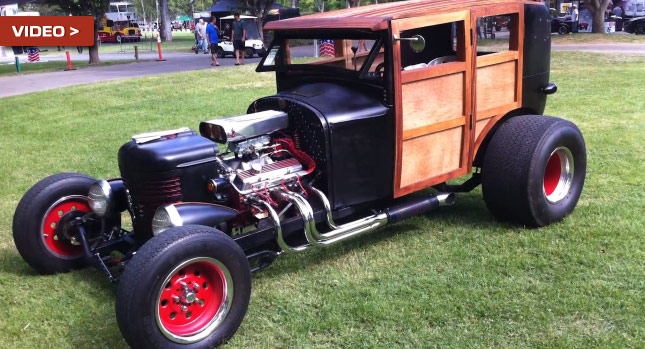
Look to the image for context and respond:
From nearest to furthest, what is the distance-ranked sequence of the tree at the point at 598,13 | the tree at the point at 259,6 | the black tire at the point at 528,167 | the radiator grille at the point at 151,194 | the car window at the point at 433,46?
the radiator grille at the point at 151,194, the black tire at the point at 528,167, the car window at the point at 433,46, the tree at the point at 598,13, the tree at the point at 259,6

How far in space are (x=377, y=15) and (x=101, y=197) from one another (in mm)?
2264

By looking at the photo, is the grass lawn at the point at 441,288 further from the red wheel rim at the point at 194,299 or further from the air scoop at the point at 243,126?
the air scoop at the point at 243,126

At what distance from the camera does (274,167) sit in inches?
160

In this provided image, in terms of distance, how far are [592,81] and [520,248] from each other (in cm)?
899

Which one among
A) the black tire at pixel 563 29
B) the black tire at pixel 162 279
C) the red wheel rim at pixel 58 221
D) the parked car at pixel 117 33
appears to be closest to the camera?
the black tire at pixel 162 279

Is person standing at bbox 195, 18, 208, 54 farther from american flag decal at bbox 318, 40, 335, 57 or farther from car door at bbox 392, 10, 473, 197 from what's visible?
Result: car door at bbox 392, 10, 473, 197

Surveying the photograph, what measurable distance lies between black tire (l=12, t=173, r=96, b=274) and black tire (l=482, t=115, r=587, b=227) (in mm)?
3137

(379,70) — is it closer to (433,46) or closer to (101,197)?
(433,46)

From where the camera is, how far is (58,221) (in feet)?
13.8

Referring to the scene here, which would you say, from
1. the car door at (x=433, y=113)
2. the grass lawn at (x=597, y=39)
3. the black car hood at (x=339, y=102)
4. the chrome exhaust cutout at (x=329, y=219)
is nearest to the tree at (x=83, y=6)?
the grass lawn at (x=597, y=39)

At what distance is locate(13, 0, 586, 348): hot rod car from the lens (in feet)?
10.8

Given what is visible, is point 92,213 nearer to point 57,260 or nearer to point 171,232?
point 57,260

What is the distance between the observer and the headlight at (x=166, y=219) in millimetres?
3441

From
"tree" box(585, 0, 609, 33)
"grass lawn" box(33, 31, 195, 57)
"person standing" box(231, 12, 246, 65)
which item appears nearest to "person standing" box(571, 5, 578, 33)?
"tree" box(585, 0, 609, 33)
